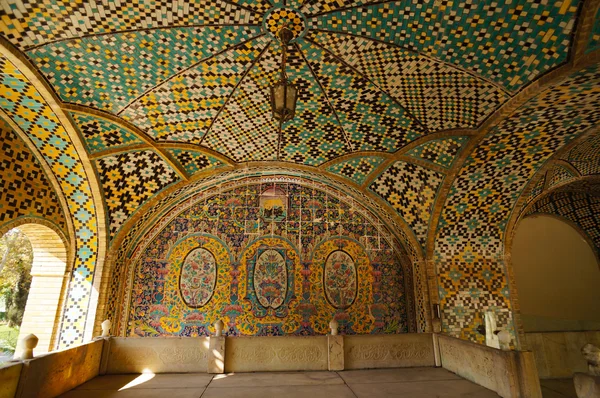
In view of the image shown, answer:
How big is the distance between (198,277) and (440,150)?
6.00m

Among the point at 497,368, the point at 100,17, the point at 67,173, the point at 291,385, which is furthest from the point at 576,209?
the point at 67,173

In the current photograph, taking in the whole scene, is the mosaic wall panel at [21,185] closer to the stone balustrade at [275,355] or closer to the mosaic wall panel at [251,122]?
the stone balustrade at [275,355]

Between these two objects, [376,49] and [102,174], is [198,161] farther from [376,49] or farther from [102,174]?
[376,49]

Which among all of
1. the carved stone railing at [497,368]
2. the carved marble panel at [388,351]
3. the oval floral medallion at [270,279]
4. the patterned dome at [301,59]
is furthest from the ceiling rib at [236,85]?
the carved stone railing at [497,368]

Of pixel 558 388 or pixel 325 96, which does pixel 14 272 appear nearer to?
pixel 325 96

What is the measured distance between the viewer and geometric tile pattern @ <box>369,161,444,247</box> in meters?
6.89

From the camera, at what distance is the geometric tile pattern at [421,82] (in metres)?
4.31

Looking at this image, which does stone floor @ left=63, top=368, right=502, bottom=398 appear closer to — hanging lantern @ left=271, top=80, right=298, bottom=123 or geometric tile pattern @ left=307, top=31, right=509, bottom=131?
hanging lantern @ left=271, top=80, right=298, bottom=123

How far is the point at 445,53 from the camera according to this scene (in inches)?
166

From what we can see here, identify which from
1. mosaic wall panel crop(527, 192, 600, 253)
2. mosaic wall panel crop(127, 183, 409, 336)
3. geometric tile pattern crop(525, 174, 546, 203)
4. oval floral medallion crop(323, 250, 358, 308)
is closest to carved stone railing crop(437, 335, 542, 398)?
mosaic wall panel crop(127, 183, 409, 336)

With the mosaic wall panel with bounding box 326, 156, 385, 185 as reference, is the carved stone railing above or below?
below

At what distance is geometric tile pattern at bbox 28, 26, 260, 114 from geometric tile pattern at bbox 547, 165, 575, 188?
24.3 feet

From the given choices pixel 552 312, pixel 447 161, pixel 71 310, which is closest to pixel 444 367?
pixel 447 161

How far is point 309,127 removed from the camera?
19.8 ft
